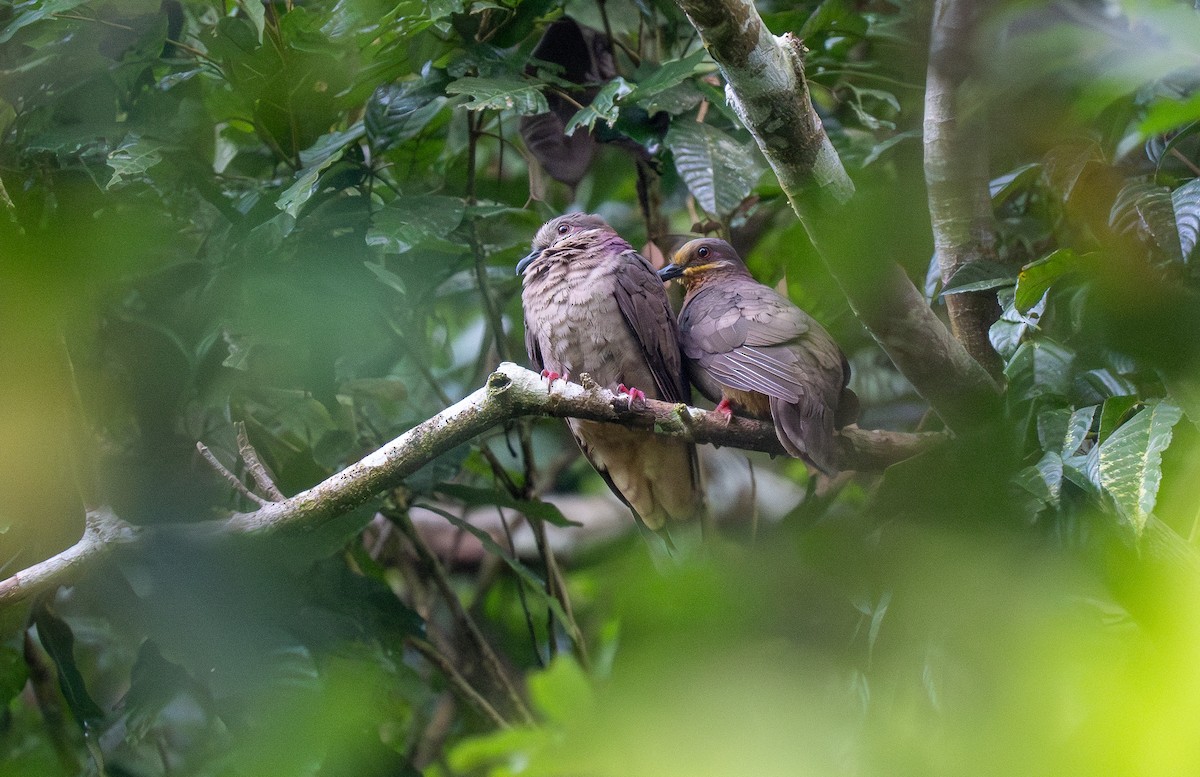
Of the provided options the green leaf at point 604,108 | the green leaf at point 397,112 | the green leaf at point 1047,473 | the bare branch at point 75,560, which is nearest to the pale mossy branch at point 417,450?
the bare branch at point 75,560

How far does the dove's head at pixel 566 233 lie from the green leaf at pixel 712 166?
51 centimetres

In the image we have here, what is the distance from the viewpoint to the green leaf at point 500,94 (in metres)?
2.91

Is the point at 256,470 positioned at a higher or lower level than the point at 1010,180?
lower

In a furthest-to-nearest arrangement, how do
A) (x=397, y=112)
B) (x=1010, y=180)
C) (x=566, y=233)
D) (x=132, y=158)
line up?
(x=566, y=233), (x=397, y=112), (x=132, y=158), (x=1010, y=180)

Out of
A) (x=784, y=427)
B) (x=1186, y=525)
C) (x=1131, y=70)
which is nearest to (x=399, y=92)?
(x=784, y=427)

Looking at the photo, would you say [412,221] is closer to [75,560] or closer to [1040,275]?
[75,560]

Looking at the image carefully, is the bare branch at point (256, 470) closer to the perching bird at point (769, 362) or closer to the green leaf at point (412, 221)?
the green leaf at point (412, 221)

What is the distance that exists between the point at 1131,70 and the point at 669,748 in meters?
0.49

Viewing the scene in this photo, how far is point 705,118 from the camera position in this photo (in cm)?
356

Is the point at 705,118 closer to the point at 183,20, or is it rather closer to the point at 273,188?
the point at 273,188

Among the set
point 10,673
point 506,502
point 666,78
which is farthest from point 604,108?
point 10,673

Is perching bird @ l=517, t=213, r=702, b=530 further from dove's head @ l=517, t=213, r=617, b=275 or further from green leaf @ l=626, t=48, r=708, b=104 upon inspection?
green leaf @ l=626, t=48, r=708, b=104

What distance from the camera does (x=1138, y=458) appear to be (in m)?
1.74

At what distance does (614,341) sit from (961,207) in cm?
118
